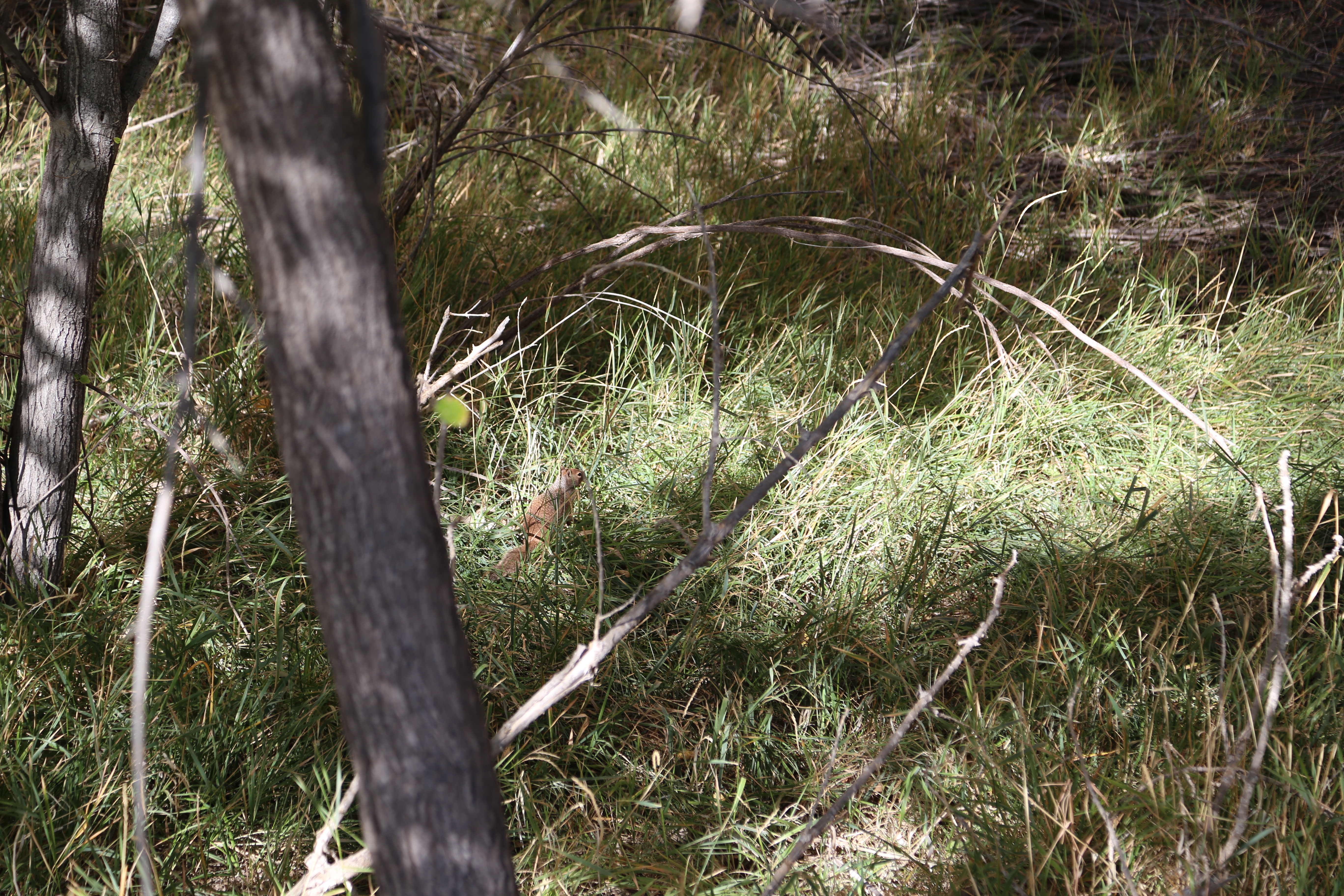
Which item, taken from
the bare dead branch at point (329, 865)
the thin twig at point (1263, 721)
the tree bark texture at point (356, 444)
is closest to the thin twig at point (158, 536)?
the tree bark texture at point (356, 444)

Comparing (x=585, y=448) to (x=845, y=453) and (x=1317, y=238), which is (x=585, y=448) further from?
(x=1317, y=238)

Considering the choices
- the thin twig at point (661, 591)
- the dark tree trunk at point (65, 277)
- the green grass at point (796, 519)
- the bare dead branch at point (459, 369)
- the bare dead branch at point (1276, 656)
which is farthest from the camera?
the bare dead branch at point (459, 369)

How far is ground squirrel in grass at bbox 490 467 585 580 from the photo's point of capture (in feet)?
6.40

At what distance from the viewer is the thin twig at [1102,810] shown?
1135 millimetres

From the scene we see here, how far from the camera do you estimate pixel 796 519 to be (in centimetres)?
204

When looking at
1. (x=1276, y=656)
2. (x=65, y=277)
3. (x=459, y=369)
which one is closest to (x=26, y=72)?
(x=65, y=277)

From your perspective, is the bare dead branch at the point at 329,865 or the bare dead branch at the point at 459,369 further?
the bare dead branch at the point at 459,369

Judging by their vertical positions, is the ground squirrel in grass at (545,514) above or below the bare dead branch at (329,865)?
below

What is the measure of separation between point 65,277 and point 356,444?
4.07 ft

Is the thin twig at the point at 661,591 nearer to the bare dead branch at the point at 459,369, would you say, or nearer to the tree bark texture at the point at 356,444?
the tree bark texture at the point at 356,444

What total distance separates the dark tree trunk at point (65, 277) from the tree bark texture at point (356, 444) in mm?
1048

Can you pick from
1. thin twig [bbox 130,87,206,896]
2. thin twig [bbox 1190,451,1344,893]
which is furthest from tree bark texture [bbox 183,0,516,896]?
thin twig [bbox 1190,451,1344,893]

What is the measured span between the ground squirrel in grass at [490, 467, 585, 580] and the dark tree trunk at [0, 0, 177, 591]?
78 centimetres

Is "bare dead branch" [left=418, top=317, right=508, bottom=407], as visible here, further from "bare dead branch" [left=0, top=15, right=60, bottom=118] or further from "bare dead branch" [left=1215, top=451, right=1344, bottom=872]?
"bare dead branch" [left=1215, top=451, right=1344, bottom=872]
